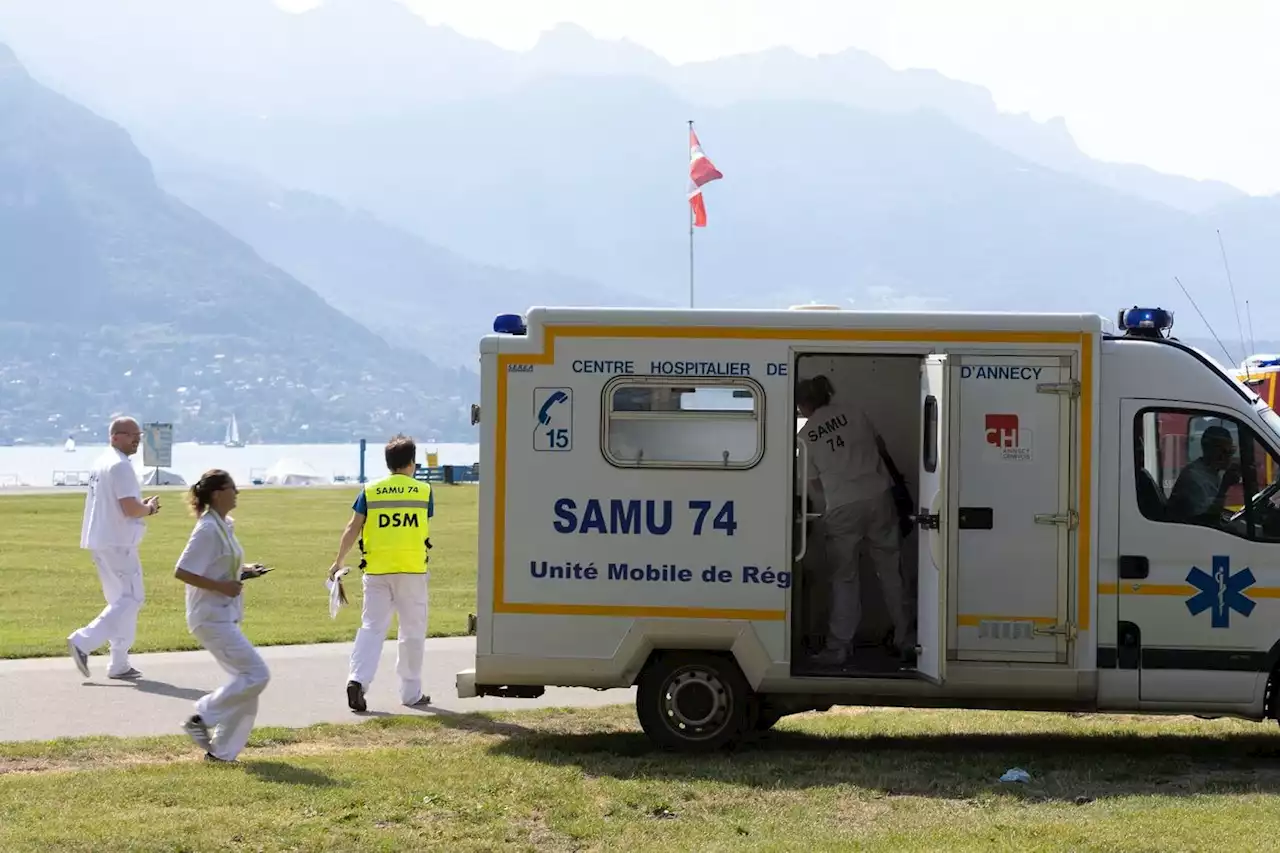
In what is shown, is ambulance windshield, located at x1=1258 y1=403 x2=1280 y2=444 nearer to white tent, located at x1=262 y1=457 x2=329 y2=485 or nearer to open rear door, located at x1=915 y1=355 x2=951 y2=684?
open rear door, located at x1=915 y1=355 x2=951 y2=684

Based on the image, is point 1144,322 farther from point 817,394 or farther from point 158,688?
point 158,688

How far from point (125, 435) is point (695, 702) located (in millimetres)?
4742

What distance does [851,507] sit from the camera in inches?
407

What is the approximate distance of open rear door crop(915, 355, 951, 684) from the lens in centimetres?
920

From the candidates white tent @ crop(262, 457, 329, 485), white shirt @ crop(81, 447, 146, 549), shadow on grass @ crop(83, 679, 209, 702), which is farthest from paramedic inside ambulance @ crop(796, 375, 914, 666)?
white tent @ crop(262, 457, 329, 485)

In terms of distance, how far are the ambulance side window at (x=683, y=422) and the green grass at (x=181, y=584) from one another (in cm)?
633

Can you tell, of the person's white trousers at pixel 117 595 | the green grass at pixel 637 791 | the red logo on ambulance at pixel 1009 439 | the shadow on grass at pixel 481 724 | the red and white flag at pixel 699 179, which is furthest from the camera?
the red and white flag at pixel 699 179

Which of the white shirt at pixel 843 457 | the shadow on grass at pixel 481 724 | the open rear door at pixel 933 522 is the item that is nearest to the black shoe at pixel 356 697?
the shadow on grass at pixel 481 724

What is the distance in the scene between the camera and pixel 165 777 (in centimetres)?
850

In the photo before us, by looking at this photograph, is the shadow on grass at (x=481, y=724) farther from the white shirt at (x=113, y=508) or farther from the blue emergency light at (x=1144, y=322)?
the blue emergency light at (x=1144, y=322)

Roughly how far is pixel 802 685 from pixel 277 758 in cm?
286

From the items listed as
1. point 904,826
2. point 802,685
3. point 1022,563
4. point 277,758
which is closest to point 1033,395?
point 1022,563

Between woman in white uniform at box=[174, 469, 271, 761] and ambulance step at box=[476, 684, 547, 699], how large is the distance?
1254mm

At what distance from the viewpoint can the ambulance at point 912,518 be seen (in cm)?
933
